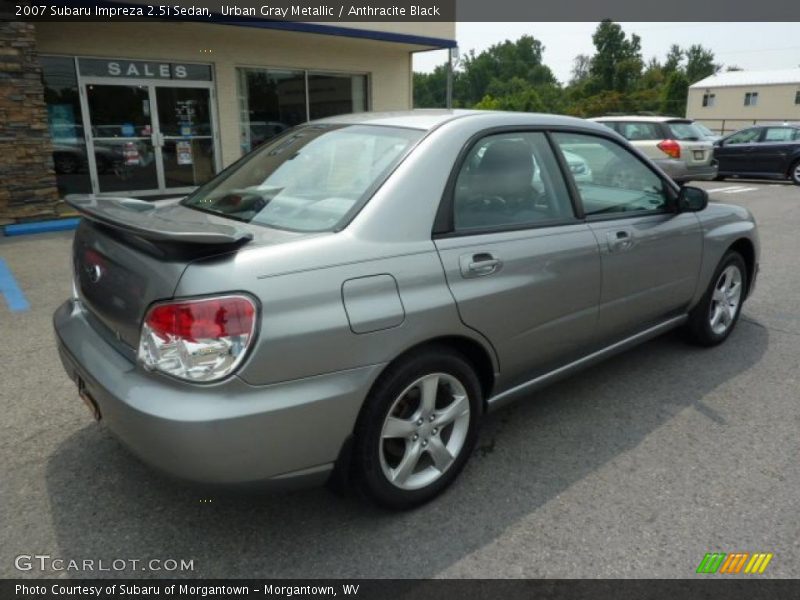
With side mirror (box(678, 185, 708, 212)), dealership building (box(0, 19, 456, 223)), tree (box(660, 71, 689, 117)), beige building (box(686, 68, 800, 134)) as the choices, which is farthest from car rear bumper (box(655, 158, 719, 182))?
tree (box(660, 71, 689, 117))

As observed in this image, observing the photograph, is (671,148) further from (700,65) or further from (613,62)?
(700,65)

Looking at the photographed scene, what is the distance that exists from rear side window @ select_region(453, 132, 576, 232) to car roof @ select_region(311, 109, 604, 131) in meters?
0.08

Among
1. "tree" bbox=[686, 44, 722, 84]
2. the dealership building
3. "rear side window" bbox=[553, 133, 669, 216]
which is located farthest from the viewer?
"tree" bbox=[686, 44, 722, 84]

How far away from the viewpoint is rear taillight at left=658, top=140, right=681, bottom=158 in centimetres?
1272

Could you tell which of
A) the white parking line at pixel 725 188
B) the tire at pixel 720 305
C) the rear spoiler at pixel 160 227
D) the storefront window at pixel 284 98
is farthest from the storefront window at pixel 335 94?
the rear spoiler at pixel 160 227

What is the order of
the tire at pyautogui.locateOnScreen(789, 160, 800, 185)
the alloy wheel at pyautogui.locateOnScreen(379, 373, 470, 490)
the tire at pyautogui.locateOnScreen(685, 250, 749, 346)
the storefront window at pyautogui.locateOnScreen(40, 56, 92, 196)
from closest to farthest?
1. the alloy wheel at pyautogui.locateOnScreen(379, 373, 470, 490)
2. the tire at pyautogui.locateOnScreen(685, 250, 749, 346)
3. the storefront window at pyautogui.locateOnScreen(40, 56, 92, 196)
4. the tire at pyautogui.locateOnScreen(789, 160, 800, 185)

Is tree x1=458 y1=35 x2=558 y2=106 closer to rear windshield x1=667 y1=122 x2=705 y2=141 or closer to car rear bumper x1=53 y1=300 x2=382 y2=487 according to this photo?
rear windshield x1=667 y1=122 x2=705 y2=141

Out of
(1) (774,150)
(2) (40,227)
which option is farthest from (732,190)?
(2) (40,227)

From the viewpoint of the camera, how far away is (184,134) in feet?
38.8

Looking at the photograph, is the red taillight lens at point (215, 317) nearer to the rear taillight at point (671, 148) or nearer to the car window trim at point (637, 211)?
the car window trim at point (637, 211)

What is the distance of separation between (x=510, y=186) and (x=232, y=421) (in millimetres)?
1729

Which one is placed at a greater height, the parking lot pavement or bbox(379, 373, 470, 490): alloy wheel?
bbox(379, 373, 470, 490): alloy wheel

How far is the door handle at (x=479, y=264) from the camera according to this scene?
260cm

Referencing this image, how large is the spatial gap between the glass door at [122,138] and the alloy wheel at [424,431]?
10255 millimetres
